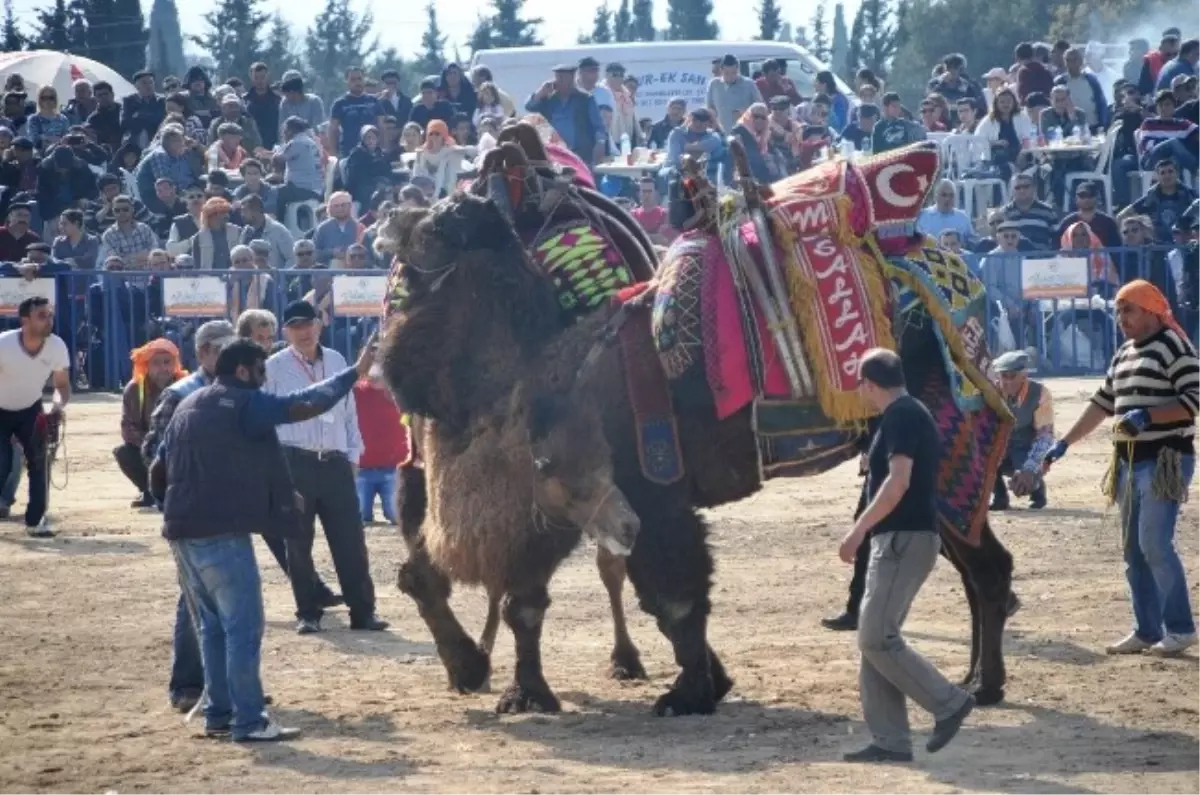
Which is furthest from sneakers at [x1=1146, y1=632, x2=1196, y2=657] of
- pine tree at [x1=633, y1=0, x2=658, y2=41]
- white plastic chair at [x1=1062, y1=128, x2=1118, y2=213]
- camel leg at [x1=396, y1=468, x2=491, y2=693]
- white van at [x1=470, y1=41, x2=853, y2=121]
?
pine tree at [x1=633, y1=0, x2=658, y2=41]

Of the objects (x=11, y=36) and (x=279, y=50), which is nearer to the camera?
(x=11, y=36)

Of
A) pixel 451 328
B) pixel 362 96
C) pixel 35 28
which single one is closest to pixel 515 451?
pixel 451 328

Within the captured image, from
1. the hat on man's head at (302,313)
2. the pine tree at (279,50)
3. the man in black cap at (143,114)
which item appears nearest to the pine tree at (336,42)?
the pine tree at (279,50)

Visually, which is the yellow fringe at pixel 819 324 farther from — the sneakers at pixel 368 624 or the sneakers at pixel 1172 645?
the sneakers at pixel 368 624

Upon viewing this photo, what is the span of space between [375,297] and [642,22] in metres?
47.0

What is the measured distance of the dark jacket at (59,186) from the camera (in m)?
25.8

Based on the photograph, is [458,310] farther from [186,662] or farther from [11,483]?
[11,483]

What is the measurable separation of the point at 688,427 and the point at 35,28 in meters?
43.8

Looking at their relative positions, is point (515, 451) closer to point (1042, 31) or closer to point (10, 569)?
point (10, 569)

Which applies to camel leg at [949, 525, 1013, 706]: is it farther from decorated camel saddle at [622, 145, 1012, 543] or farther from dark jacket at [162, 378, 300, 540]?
dark jacket at [162, 378, 300, 540]

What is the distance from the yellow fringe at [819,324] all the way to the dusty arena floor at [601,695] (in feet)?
4.31

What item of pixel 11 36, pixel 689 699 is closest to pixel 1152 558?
pixel 689 699

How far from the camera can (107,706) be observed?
10.2 metres

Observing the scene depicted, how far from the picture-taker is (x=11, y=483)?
16.9 meters
